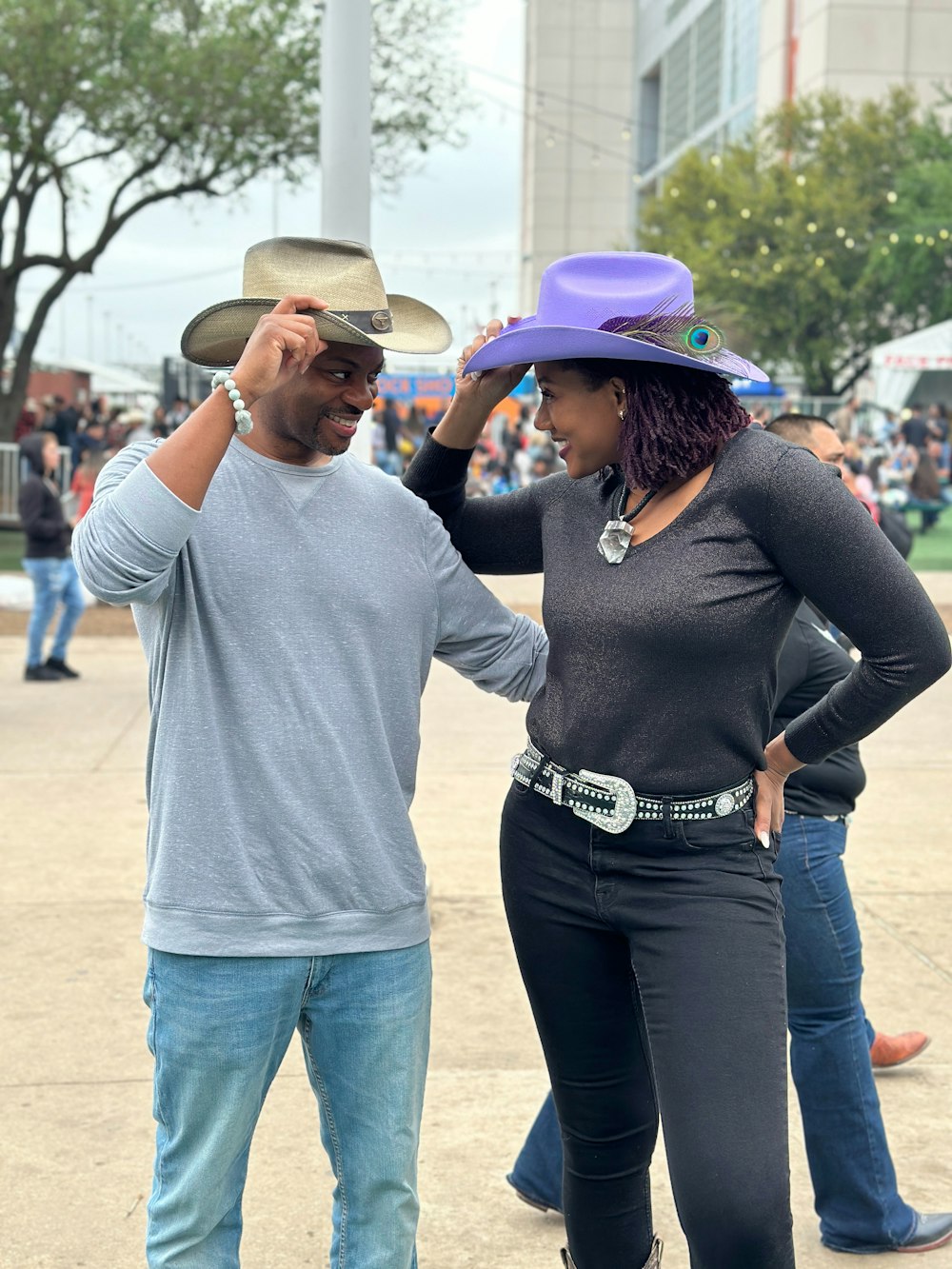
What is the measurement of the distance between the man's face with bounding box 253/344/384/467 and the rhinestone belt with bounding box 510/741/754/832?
2.08 ft

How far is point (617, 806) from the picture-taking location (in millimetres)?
2434

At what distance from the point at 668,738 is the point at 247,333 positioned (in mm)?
903

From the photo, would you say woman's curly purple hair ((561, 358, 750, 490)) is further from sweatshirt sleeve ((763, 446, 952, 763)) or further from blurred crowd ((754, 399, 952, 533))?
blurred crowd ((754, 399, 952, 533))

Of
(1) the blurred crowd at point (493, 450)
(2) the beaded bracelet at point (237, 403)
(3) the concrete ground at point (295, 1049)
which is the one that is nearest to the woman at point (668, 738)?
(2) the beaded bracelet at point (237, 403)

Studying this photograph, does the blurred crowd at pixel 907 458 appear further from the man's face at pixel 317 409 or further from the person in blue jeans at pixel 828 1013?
the man's face at pixel 317 409

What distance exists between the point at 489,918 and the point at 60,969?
4.80ft

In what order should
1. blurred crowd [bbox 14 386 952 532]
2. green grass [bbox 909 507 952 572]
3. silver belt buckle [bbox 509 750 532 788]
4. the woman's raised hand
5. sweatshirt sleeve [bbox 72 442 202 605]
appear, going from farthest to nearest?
blurred crowd [bbox 14 386 952 532] < green grass [bbox 909 507 952 572] < the woman's raised hand < silver belt buckle [bbox 509 750 532 788] < sweatshirt sleeve [bbox 72 442 202 605]

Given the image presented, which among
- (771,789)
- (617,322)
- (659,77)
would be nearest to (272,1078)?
(771,789)

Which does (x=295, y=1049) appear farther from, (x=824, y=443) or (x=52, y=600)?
(x=52, y=600)

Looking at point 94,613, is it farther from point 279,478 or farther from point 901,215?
point 901,215

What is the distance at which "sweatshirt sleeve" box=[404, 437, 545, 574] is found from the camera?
2832 mm

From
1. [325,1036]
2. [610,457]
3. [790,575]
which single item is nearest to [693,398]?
[610,457]

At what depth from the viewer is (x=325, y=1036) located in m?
2.39

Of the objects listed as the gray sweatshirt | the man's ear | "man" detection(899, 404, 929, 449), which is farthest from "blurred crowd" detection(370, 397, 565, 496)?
the gray sweatshirt
